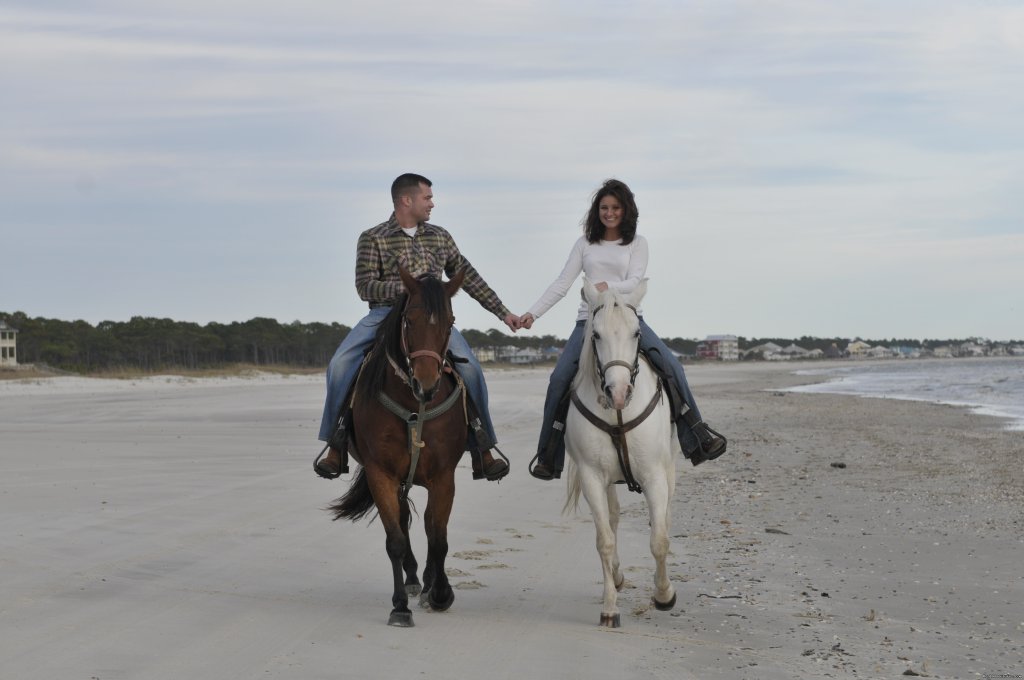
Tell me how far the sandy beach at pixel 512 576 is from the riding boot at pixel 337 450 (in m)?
0.83

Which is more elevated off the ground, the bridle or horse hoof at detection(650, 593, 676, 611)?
the bridle

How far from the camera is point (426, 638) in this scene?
20.5 ft

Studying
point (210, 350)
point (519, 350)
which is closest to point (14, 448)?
point (210, 350)

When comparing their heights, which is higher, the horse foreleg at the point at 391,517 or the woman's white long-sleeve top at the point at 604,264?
the woman's white long-sleeve top at the point at 604,264

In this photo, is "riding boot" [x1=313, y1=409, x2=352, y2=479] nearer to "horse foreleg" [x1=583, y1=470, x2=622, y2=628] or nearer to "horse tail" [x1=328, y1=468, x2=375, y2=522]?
"horse tail" [x1=328, y1=468, x2=375, y2=522]

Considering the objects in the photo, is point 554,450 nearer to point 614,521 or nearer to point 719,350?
point 614,521

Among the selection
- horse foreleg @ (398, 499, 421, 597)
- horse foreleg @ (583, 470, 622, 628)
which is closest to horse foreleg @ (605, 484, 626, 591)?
horse foreleg @ (583, 470, 622, 628)

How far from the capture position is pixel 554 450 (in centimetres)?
774

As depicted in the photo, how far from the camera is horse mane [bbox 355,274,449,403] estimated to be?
6.64m

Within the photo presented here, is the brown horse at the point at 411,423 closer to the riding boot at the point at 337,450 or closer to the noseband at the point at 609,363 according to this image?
the riding boot at the point at 337,450

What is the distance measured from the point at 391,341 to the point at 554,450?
154 centimetres

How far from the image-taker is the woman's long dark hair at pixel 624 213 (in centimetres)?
756

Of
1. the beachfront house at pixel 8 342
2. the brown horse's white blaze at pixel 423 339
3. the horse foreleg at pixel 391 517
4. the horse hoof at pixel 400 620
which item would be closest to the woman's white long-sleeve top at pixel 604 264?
the brown horse's white blaze at pixel 423 339

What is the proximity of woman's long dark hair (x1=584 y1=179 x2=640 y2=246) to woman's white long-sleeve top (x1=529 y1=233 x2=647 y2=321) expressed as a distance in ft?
0.17
